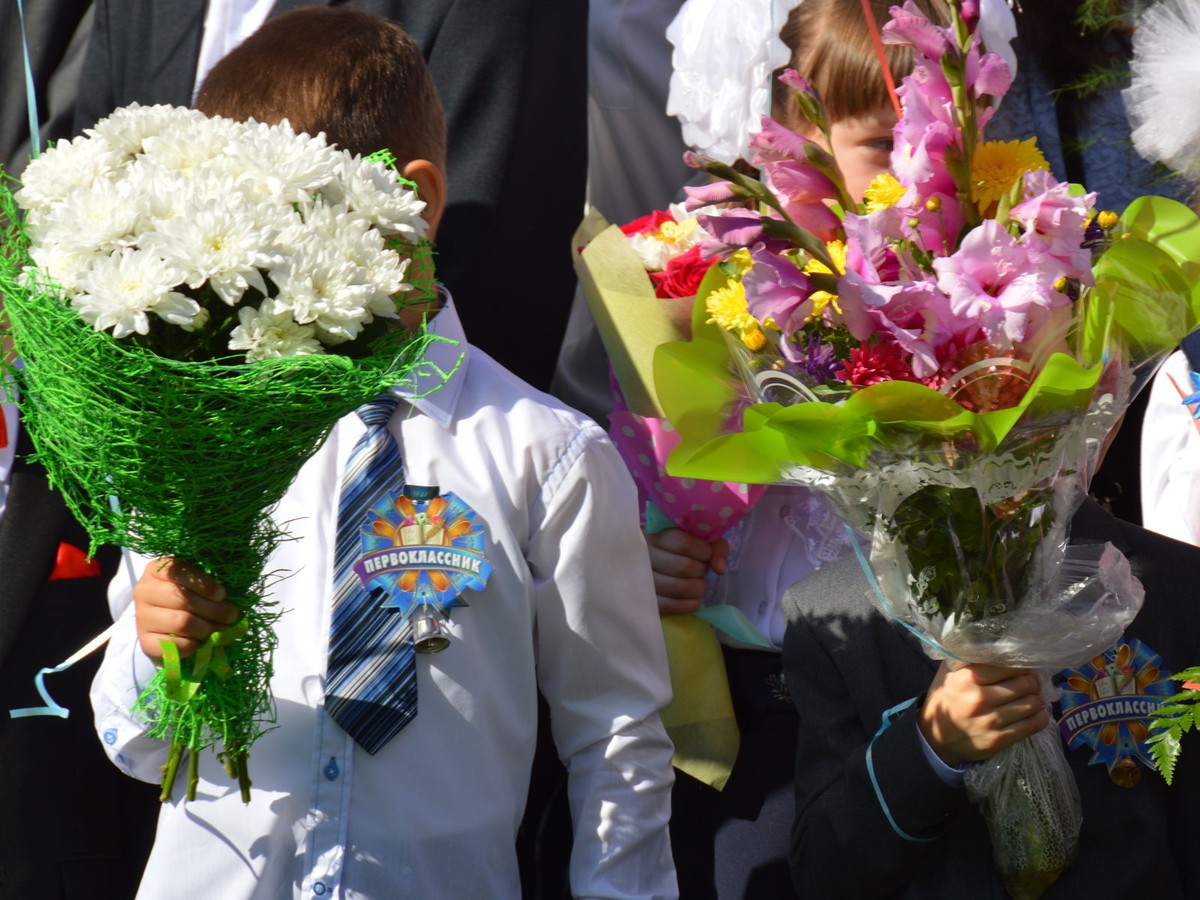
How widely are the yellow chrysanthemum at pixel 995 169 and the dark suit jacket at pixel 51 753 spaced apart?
2.03m

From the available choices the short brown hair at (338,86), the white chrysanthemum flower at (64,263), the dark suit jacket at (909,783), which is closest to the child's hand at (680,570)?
the dark suit jacket at (909,783)

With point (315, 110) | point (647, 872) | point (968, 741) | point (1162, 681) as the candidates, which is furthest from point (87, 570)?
point (1162, 681)

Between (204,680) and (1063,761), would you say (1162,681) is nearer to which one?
(1063,761)

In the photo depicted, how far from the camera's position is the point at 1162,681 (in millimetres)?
2242

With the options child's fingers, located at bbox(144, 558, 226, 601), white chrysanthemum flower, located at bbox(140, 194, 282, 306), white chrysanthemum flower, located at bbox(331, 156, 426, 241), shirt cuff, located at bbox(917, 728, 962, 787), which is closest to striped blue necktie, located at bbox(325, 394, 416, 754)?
child's fingers, located at bbox(144, 558, 226, 601)

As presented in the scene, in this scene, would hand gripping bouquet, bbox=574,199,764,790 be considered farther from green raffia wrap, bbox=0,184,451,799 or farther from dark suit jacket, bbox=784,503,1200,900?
green raffia wrap, bbox=0,184,451,799

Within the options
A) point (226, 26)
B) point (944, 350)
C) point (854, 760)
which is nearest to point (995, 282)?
point (944, 350)

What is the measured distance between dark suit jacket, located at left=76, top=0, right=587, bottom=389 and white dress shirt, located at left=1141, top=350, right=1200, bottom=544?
1.23 metres

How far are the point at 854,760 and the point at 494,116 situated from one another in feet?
4.89

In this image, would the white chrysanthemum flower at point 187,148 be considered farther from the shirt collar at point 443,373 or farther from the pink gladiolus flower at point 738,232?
the pink gladiolus flower at point 738,232

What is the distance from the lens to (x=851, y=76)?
2.67 meters

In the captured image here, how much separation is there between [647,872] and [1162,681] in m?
0.83

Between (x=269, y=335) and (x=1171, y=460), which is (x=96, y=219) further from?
(x=1171, y=460)

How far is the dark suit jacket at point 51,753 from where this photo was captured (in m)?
2.96
